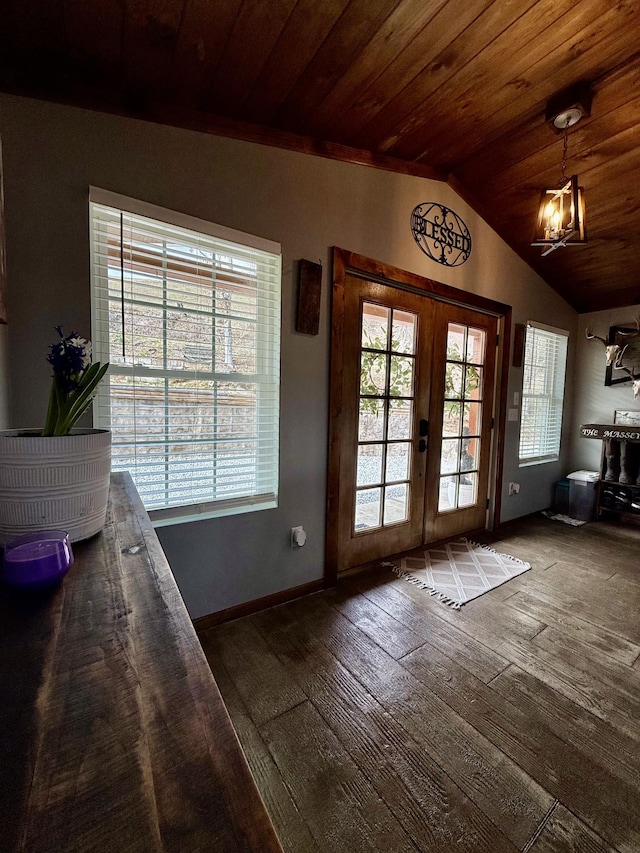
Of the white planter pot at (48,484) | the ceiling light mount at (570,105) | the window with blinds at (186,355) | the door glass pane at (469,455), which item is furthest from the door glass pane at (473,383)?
the white planter pot at (48,484)

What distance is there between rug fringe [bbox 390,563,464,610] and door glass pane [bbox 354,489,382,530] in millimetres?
330

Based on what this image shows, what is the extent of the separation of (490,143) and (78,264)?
2.47 meters

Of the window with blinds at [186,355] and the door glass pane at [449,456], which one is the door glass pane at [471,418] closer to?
the door glass pane at [449,456]

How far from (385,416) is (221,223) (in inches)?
59.8

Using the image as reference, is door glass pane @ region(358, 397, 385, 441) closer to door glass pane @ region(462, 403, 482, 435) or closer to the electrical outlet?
the electrical outlet

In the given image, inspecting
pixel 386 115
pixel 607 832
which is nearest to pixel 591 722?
pixel 607 832

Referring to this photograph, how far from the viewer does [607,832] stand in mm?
1010

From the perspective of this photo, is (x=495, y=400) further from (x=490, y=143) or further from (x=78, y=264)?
(x=78, y=264)

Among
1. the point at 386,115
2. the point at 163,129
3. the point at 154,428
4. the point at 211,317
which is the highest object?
the point at 386,115

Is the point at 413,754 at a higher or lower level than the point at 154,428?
lower

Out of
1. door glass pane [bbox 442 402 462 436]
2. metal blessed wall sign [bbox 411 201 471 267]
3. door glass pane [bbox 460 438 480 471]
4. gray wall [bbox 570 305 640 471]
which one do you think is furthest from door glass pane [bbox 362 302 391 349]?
gray wall [bbox 570 305 640 471]

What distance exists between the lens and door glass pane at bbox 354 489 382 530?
2.44 m

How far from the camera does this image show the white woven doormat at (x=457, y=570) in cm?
224

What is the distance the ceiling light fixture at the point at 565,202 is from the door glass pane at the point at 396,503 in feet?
5.49
